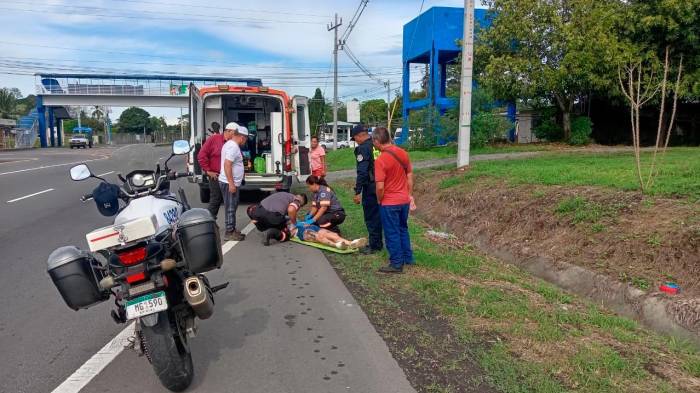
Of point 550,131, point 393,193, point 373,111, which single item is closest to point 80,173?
point 393,193

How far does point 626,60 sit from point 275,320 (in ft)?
54.4

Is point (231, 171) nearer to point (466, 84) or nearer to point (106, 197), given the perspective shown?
point (106, 197)

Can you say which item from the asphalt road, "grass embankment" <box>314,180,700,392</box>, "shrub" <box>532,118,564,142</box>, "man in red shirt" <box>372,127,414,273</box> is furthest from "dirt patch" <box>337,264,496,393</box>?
"shrub" <box>532,118,564,142</box>

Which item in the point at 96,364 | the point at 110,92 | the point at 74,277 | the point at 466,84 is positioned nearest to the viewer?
the point at 74,277

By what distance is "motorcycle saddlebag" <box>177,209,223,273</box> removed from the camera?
346 cm

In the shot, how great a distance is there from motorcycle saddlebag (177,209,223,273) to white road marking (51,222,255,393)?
1.13m

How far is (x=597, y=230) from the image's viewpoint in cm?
654

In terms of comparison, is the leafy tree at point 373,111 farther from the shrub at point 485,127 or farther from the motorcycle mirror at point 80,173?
the motorcycle mirror at point 80,173

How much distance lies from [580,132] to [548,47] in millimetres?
3582

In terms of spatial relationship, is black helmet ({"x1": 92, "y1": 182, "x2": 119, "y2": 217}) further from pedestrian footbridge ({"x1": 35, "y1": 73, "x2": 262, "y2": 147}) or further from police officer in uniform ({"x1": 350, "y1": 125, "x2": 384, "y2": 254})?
pedestrian footbridge ({"x1": 35, "y1": 73, "x2": 262, "y2": 147})

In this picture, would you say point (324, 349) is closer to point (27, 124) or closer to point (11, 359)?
point (11, 359)

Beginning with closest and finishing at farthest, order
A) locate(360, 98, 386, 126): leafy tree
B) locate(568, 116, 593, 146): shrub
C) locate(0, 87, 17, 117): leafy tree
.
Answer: locate(568, 116, 593, 146): shrub
locate(0, 87, 17, 117): leafy tree
locate(360, 98, 386, 126): leafy tree

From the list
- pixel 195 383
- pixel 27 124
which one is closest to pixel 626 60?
pixel 195 383

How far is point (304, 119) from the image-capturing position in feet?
41.8
